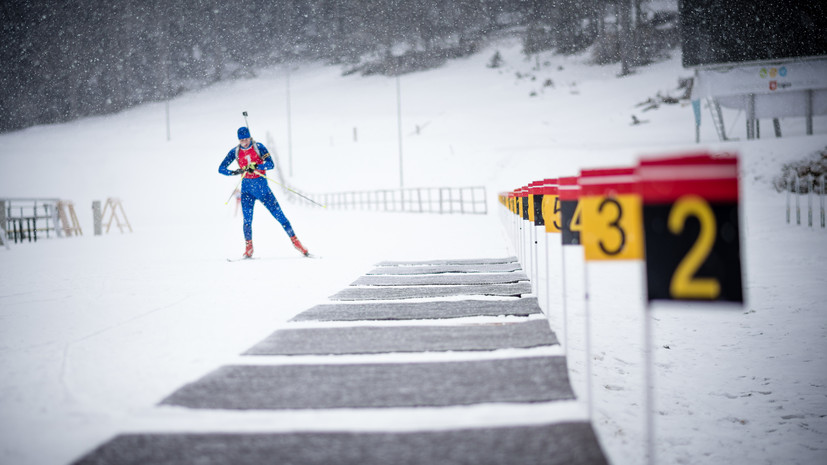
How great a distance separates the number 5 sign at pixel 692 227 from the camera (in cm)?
223

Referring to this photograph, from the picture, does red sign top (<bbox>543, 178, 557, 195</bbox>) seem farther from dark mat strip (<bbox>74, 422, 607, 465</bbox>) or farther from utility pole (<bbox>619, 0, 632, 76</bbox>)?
utility pole (<bbox>619, 0, 632, 76</bbox>)

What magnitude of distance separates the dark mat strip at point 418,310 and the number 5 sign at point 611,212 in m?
1.67

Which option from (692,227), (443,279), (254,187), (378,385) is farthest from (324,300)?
(254,187)

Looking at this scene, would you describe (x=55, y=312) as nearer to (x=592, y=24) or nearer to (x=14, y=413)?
(x=14, y=413)

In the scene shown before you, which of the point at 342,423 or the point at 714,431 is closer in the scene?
the point at 342,423

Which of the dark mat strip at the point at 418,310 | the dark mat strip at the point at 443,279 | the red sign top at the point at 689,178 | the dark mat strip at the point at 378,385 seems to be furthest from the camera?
the dark mat strip at the point at 443,279

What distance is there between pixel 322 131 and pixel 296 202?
24.7 m

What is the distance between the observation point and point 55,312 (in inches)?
227

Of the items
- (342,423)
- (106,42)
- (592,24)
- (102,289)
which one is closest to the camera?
(342,423)

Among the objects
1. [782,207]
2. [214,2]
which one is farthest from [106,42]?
[782,207]

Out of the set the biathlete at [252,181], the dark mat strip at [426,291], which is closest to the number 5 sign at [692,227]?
the dark mat strip at [426,291]

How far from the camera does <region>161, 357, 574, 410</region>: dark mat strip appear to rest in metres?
2.83

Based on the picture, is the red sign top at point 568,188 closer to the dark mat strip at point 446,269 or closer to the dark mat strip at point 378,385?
the dark mat strip at point 378,385

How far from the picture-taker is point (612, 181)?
318cm
